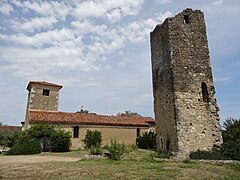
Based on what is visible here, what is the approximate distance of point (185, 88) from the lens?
1622 cm

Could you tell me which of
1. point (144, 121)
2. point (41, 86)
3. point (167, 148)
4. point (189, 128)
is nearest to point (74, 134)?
point (41, 86)

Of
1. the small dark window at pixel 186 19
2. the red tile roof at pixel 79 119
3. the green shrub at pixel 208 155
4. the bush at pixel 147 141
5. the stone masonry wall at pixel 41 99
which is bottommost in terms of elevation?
the green shrub at pixel 208 155

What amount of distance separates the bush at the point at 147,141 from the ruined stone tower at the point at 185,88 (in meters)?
8.15

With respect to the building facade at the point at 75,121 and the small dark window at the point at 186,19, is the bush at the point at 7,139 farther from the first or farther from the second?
the small dark window at the point at 186,19

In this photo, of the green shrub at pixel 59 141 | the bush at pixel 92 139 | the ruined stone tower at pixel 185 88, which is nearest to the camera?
the ruined stone tower at pixel 185 88

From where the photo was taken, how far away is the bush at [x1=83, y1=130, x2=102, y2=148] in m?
25.3

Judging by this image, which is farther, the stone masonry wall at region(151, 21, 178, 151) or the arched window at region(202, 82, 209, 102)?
the arched window at region(202, 82, 209, 102)

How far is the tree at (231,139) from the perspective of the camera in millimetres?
13785

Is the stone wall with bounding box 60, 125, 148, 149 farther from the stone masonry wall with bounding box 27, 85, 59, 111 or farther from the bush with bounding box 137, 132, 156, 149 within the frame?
the stone masonry wall with bounding box 27, 85, 59, 111

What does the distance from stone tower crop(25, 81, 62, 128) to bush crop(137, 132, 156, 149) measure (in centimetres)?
1202

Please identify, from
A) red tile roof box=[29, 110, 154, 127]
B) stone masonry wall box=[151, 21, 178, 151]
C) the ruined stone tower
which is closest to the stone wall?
red tile roof box=[29, 110, 154, 127]

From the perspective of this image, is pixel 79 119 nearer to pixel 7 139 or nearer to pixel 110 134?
pixel 110 134

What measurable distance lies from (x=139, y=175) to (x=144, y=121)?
75.5 feet

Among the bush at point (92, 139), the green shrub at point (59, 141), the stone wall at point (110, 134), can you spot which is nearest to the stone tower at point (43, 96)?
the stone wall at point (110, 134)
